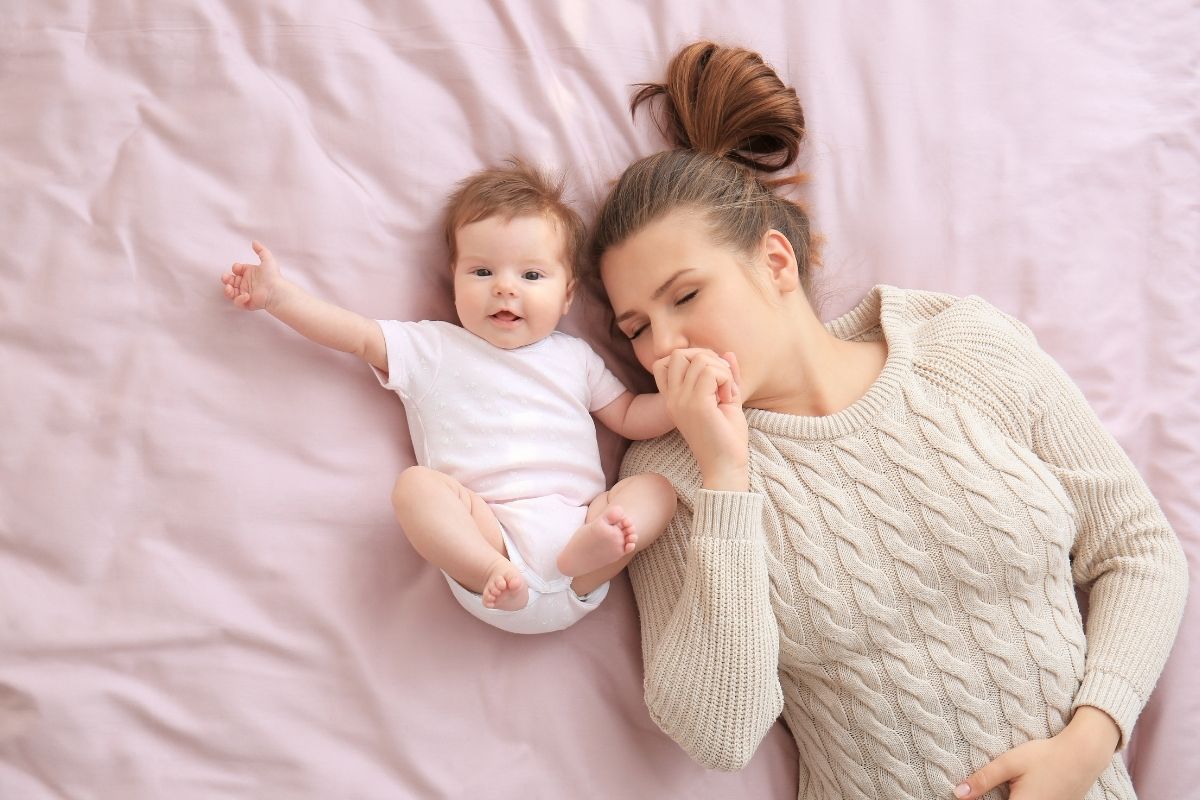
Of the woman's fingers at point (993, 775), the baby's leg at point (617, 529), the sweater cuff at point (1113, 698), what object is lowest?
the woman's fingers at point (993, 775)

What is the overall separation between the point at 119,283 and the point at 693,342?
0.79m

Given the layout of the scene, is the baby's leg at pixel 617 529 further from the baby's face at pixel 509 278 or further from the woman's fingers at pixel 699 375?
the baby's face at pixel 509 278

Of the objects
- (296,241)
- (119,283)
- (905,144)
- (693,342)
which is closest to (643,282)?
(693,342)

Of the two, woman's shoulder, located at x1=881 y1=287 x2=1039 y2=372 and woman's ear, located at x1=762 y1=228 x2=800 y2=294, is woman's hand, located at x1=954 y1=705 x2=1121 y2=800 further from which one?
woman's ear, located at x1=762 y1=228 x2=800 y2=294

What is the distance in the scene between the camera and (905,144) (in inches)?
65.1

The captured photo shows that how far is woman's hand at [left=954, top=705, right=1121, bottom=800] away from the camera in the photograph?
4.21ft

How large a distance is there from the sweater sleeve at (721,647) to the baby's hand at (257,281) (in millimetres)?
634

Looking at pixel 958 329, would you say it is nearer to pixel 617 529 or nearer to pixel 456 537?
pixel 617 529

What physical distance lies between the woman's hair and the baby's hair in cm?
6

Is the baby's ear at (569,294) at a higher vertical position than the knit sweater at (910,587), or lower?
higher

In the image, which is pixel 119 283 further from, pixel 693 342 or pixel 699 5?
pixel 699 5

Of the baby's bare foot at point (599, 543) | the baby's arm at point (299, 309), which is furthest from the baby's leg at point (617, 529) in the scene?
the baby's arm at point (299, 309)

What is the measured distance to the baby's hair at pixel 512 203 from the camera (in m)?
1.34

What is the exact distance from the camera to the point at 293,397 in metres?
1.34
